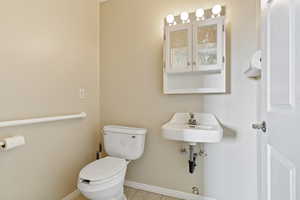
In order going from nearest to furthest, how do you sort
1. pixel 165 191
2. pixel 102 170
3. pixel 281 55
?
pixel 281 55, pixel 102 170, pixel 165 191

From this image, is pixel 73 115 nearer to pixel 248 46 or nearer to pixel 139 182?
pixel 139 182

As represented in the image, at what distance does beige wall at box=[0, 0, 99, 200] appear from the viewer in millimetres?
1279

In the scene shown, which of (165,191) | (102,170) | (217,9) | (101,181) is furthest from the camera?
(165,191)

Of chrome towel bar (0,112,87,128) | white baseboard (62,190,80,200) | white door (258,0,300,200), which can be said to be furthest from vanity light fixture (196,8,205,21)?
white baseboard (62,190,80,200)

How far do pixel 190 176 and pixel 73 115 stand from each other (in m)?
1.32

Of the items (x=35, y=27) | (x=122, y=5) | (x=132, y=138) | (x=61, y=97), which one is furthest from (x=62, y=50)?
(x=132, y=138)

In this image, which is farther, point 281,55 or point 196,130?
point 196,130

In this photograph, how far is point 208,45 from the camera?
1606mm

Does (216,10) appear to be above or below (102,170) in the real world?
above

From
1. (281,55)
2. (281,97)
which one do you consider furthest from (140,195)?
(281,55)

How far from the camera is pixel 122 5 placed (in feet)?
6.64

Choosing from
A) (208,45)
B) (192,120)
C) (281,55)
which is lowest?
(192,120)

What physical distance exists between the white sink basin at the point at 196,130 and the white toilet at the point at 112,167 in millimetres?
365

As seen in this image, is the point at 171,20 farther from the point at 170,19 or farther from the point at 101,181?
the point at 101,181
